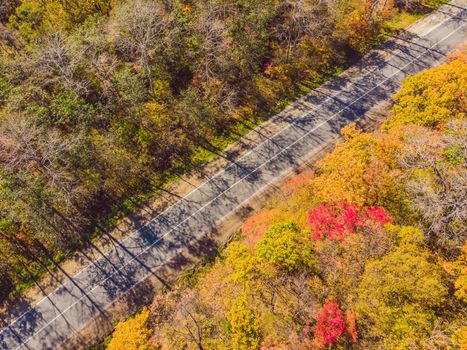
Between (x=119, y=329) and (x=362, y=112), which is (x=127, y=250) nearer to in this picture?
(x=119, y=329)

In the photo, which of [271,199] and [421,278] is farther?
[271,199]

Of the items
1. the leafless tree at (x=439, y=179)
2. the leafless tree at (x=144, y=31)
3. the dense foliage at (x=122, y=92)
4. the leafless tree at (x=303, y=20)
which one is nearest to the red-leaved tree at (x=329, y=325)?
the leafless tree at (x=439, y=179)

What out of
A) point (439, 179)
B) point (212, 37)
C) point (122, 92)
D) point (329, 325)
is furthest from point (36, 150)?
point (439, 179)

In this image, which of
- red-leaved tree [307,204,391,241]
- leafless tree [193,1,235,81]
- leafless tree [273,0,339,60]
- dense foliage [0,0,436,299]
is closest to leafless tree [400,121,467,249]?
red-leaved tree [307,204,391,241]

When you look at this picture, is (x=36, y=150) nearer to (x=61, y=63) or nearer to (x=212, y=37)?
(x=61, y=63)

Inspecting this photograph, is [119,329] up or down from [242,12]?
down

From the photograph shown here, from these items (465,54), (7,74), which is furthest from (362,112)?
(7,74)
